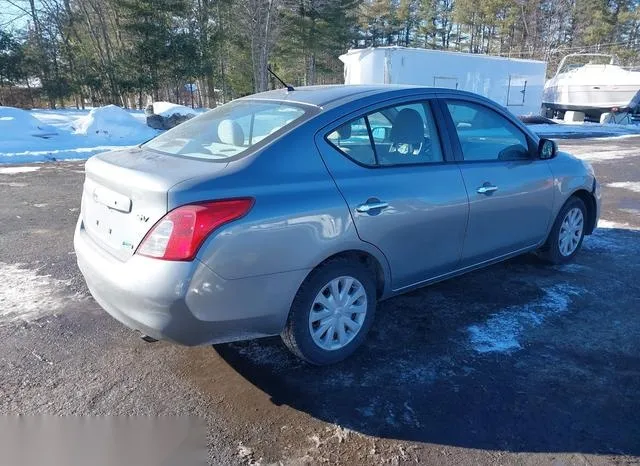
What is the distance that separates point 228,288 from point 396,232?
1.17 metres

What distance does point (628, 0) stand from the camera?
41219 mm

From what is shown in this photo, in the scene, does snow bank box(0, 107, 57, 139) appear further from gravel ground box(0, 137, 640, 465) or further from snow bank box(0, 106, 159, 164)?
gravel ground box(0, 137, 640, 465)

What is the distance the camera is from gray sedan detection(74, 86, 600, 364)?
244 centimetres

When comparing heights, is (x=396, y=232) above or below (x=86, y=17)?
below

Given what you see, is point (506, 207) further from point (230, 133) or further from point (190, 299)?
point (190, 299)

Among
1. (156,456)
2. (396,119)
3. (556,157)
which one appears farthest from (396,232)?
(556,157)

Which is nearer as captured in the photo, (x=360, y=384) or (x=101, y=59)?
(x=360, y=384)

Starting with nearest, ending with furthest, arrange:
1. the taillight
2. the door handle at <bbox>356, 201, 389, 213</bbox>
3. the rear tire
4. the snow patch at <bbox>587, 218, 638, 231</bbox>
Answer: the taillight, the door handle at <bbox>356, 201, 389, 213</bbox>, the rear tire, the snow patch at <bbox>587, 218, 638, 231</bbox>

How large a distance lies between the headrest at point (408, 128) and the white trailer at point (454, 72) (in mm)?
11546

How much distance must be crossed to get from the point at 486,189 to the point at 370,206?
3.90ft

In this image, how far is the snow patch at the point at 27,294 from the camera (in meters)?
3.66

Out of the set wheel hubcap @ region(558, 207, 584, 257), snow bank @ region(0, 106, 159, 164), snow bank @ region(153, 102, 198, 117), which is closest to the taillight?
wheel hubcap @ region(558, 207, 584, 257)

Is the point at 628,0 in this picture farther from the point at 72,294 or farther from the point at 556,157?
the point at 72,294

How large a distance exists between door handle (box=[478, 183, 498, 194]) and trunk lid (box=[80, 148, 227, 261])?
1.96 metres
